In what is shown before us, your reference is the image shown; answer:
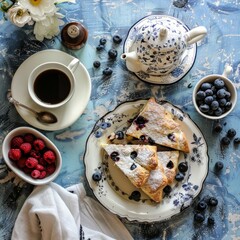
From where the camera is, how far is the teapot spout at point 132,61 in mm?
1492

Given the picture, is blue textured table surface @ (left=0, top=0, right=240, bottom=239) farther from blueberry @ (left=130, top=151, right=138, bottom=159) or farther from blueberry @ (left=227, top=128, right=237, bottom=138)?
blueberry @ (left=130, top=151, right=138, bottom=159)

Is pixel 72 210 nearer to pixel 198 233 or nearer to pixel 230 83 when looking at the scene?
pixel 198 233

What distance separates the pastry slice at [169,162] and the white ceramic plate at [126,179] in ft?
0.15

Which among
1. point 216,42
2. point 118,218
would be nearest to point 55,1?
point 216,42

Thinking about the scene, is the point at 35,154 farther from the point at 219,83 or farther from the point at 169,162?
the point at 219,83

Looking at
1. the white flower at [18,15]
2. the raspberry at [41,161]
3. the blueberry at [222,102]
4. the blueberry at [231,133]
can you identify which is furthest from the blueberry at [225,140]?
the white flower at [18,15]

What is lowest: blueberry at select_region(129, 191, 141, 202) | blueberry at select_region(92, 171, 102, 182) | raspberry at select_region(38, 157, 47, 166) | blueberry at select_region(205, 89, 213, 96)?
blueberry at select_region(129, 191, 141, 202)

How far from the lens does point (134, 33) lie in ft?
5.20

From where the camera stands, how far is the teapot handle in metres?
1.42

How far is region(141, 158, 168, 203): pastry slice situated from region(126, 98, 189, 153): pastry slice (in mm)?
80

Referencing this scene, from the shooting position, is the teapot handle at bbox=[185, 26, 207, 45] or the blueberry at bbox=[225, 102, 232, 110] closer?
the teapot handle at bbox=[185, 26, 207, 45]

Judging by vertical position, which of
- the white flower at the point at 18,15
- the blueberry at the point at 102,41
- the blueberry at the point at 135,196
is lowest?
the blueberry at the point at 135,196

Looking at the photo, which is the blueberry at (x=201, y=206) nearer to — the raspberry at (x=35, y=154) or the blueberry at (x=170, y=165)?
the blueberry at (x=170, y=165)

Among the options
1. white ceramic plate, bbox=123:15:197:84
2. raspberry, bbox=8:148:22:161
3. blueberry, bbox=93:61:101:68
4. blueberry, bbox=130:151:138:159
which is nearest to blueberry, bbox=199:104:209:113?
white ceramic plate, bbox=123:15:197:84
